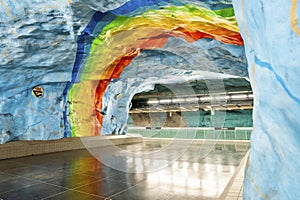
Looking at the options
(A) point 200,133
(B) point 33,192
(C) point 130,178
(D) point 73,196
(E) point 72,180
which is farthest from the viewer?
(A) point 200,133

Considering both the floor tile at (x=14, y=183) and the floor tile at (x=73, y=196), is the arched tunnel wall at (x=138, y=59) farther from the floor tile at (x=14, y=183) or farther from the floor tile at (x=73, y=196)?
the floor tile at (x=73, y=196)

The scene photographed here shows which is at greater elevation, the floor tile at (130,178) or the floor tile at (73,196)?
the floor tile at (73,196)

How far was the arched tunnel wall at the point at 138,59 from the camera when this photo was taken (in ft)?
4.12

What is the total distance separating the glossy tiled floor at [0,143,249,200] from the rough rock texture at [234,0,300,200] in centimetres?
229

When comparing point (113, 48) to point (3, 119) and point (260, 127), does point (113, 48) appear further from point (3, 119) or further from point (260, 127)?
point (260, 127)

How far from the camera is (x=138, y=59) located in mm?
8000

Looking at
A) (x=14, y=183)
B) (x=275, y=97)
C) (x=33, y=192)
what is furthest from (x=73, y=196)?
(x=275, y=97)

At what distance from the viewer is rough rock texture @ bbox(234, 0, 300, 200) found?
1.15 metres

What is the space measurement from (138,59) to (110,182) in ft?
15.4

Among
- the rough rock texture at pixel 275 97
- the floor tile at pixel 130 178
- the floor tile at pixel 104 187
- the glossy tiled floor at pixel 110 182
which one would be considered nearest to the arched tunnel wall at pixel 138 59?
the rough rock texture at pixel 275 97

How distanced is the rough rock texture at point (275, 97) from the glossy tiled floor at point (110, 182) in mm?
2289

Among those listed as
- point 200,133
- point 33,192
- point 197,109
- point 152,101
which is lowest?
point 200,133

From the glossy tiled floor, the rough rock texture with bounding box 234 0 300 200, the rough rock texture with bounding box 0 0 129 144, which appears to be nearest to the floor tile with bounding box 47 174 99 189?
the glossy tiled floor

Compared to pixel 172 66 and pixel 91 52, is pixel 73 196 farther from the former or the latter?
pixel 172 66
